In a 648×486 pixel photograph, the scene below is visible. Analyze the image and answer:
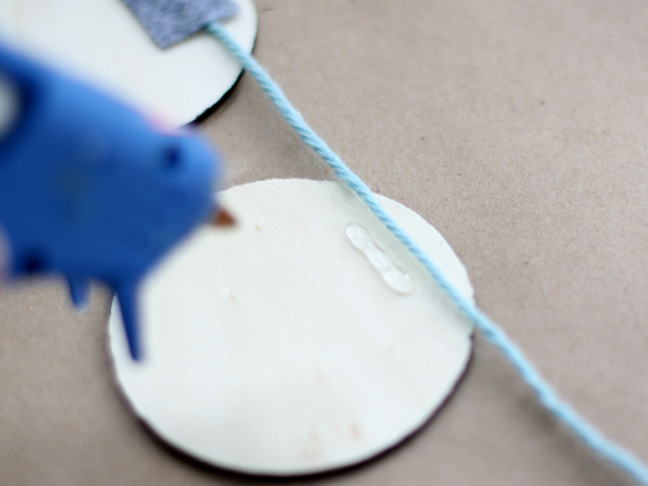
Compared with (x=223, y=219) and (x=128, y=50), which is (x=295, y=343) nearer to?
(x=223, y=219)

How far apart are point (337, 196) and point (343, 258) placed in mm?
66

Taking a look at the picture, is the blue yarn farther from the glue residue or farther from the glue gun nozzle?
the glue gun nozzle

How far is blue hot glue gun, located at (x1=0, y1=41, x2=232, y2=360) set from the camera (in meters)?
0.24

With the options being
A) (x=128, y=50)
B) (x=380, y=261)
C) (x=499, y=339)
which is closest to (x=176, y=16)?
(x=128, y=50)

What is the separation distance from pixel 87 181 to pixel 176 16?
1.48 feet

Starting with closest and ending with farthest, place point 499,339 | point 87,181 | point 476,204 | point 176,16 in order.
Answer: point 87,181, point 499,339, point 476,204, point 176,16

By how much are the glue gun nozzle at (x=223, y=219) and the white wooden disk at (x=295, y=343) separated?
0.13 metres

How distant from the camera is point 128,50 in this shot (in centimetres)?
62

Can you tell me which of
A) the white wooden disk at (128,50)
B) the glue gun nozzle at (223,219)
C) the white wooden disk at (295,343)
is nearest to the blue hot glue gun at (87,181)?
the glue gun nozzle at (223,219)

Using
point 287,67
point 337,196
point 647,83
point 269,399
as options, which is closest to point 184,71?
point 287,67

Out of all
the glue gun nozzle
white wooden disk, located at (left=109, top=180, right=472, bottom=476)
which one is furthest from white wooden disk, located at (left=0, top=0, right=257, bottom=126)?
the glue gun nozzle

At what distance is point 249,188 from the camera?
52cm

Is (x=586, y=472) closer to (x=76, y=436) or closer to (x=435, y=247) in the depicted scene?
(x=435, y=247)

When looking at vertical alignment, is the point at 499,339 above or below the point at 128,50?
below
